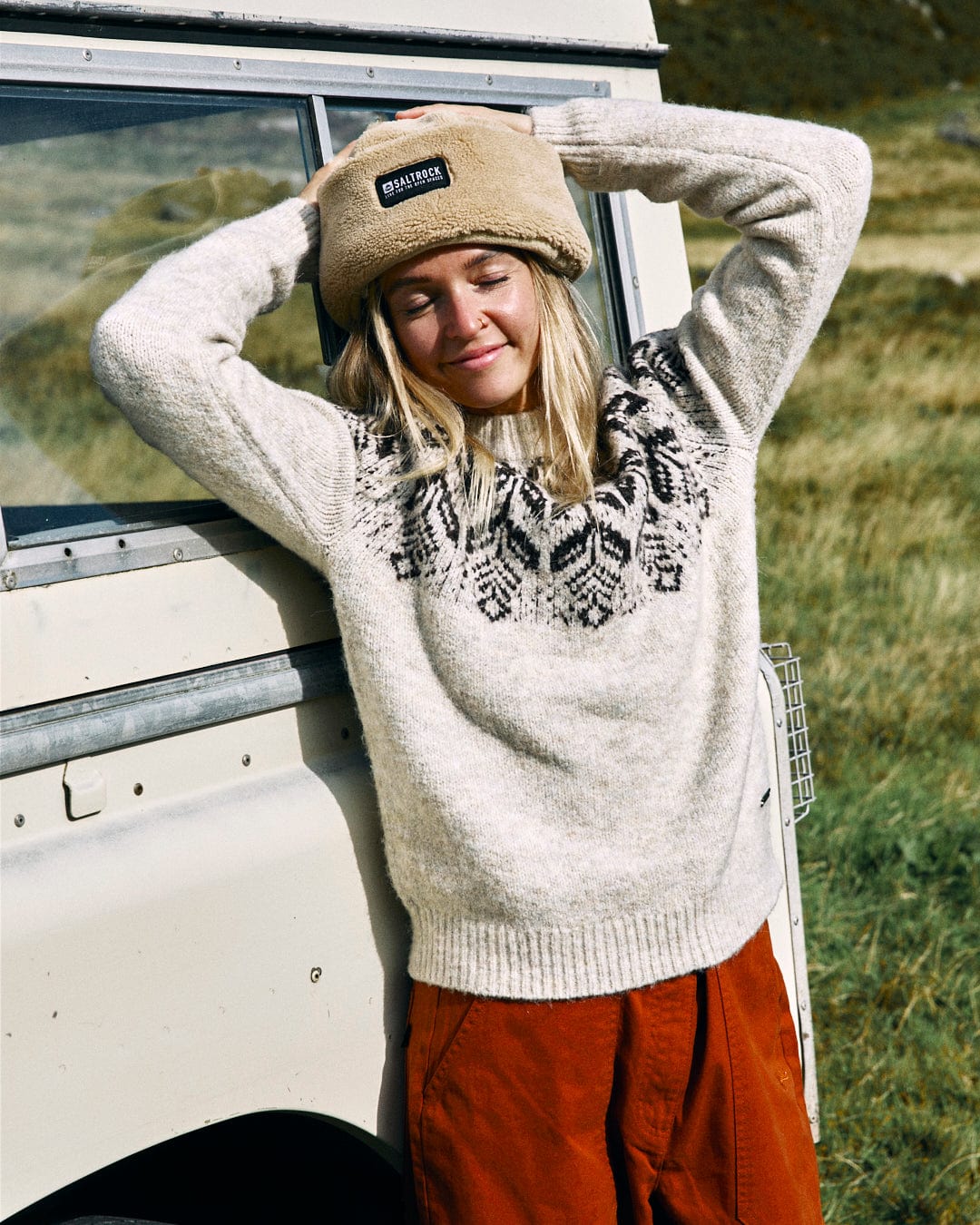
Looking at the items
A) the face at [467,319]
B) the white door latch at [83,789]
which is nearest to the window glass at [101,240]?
the face at [467,319]

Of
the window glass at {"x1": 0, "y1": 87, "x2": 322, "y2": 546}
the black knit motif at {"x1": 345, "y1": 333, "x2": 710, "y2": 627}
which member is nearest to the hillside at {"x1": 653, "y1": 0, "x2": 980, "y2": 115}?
the window glass at {"x1": 0, "y1": 87, "x2": 322, "y2": 546}

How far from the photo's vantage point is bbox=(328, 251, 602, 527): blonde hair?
176 cm

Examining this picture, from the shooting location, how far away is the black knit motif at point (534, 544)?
1695 millimetres

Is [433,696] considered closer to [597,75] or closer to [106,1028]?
[106,1028]

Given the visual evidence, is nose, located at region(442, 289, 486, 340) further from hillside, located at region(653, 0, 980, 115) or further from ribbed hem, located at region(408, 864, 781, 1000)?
hillside, located at region(653, 0, 980, 115)

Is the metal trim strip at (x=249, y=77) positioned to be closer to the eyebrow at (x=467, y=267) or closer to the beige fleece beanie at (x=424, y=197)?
the beige fleece beanie at (x=424, y=197)

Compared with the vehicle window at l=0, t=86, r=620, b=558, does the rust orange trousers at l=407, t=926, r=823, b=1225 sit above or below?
below

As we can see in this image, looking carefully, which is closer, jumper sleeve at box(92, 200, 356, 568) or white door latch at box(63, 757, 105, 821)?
white door latch at box(63, 757, 105, 821)

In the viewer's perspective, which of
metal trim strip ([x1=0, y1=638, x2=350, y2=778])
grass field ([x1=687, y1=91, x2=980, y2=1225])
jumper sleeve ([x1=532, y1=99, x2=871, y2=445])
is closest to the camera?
metal trim strip ([x1=0, y1=638, x2=350, y2=778])

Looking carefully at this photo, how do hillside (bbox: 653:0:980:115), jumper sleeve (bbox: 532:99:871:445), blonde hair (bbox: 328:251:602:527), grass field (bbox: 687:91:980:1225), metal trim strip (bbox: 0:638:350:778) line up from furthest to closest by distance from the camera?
hillside (bbox: 653:0:980:115)
grass field (bbox: 687:91:980:1225)
jumper sleeve (bbox: 532:99:871:445)
blonde hair (bbox: 328:251:602:527)
metal trim strip (bbox: 0:638:350:778)

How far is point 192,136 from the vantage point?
5.91ft

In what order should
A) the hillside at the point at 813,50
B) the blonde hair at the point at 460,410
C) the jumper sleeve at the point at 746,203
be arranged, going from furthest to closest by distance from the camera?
the hillside at the point at 813,50 < the jumper sleeve at the point at 746,203 < the blonde hair at the point at 460,410

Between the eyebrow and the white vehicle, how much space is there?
0.62 feet

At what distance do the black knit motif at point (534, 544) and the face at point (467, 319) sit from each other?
0.14 metres
